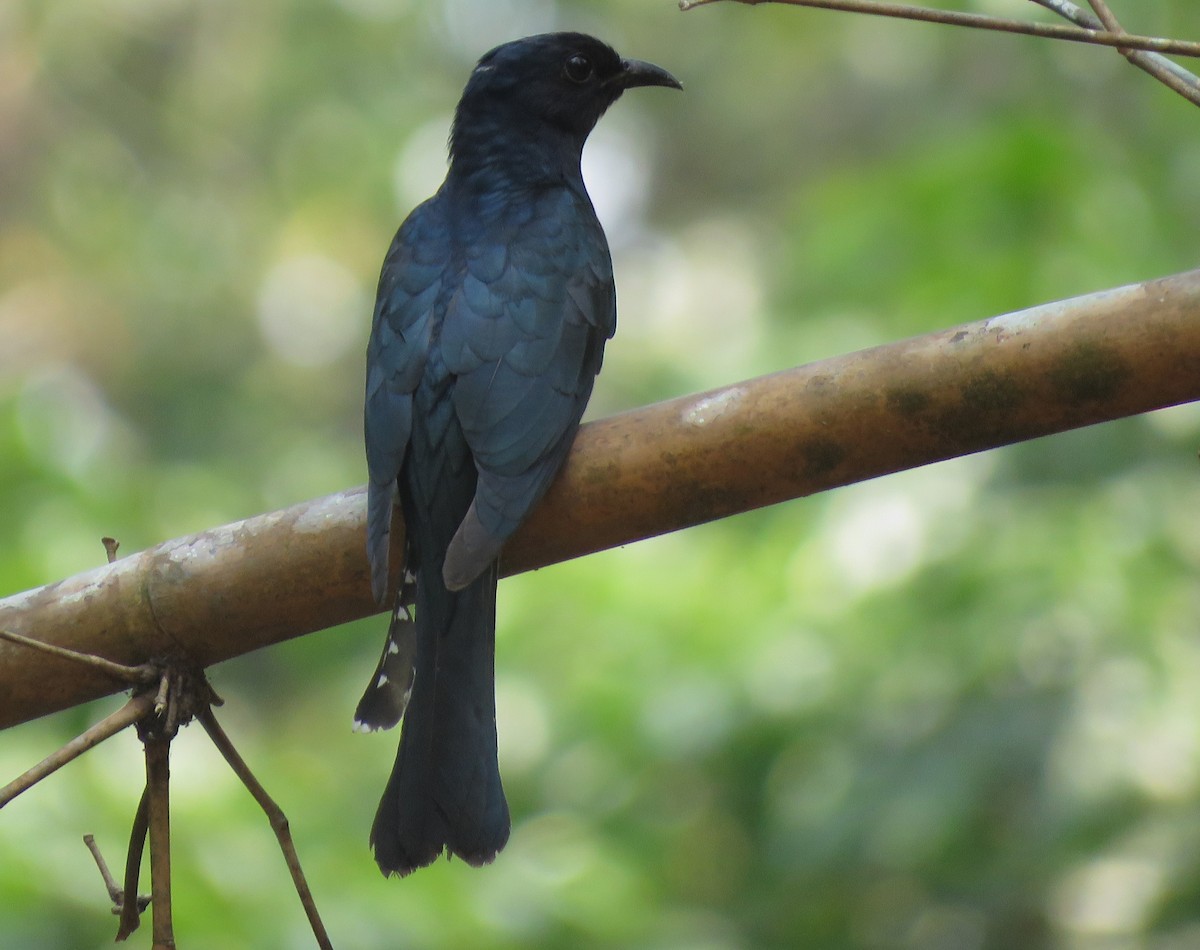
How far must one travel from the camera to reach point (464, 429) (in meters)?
2.72

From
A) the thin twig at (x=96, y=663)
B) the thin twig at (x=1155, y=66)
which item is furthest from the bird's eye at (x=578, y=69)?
the thin twig at (x=96, y=663)

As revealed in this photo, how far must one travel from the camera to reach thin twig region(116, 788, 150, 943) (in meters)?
2.04

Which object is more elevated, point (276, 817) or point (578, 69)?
point (578, 69)

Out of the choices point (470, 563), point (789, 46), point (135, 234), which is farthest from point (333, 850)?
point (789, 46)

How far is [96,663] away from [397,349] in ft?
3.48

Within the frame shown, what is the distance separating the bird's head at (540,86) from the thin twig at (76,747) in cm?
214

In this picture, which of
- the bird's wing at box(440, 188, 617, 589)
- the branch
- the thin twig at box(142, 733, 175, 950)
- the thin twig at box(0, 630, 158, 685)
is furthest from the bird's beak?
the thin twig at box(142, 733, 175, 950)

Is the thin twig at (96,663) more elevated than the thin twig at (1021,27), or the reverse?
Result: the thin twig at (1021,27)

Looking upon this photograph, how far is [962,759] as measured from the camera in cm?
341


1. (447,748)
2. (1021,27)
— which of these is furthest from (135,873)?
(1021,27)

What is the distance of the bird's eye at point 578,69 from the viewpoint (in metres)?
3.84

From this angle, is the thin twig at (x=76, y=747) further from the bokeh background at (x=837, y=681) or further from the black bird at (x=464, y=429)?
the bokeh background at (x=837, y=681)

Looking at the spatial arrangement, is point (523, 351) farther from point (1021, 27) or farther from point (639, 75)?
point (639, 75)

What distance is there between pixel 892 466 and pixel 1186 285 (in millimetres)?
487
